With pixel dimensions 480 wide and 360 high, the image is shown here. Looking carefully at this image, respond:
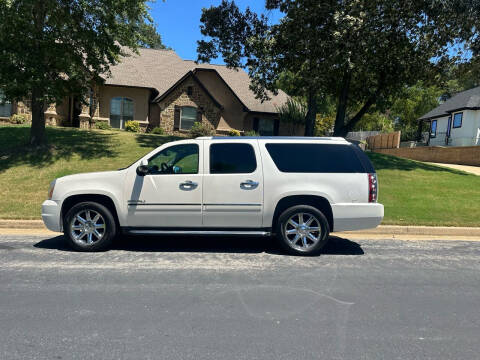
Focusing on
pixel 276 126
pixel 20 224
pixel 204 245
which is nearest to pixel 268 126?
pixel 276 126

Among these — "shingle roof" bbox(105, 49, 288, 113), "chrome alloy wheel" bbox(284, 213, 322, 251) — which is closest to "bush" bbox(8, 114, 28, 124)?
"shingle roof" bbox(105, 49, 288, 113)

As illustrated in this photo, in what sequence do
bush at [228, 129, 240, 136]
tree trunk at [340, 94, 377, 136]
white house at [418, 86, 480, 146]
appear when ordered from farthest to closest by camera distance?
white house at [418, 86, 480, 146] < bush at [228, 129, 240, 136] < tree trunk at [340, 94, 377, 136]

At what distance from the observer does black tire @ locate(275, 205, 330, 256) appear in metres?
6.12

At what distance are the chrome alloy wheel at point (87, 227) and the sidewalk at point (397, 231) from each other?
2.33 metres

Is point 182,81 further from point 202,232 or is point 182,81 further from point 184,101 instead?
point 202,232

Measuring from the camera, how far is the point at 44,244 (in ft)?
22.5

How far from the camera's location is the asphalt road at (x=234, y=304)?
3262 mm

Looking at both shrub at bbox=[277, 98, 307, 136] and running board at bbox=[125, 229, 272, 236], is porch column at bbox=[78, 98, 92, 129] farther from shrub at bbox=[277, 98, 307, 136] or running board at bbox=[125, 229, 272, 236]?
running board at bbox=[125, 229, 272, 236]

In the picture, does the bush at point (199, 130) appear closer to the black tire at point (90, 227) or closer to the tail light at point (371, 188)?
the black tire at point (90, 227)

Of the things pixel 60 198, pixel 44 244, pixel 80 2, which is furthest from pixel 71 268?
pixel 80 2

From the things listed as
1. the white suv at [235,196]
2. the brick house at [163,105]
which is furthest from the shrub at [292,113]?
the white suv at [235,196]

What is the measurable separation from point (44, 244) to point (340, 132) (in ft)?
50.7

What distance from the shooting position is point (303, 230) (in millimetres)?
6180

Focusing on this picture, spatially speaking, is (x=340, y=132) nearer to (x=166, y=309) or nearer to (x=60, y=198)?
(x=60, y=198)
